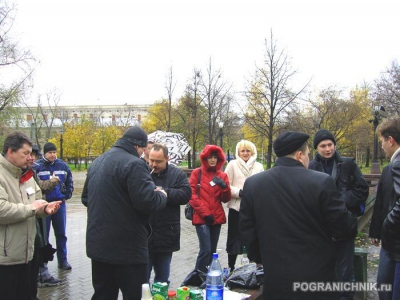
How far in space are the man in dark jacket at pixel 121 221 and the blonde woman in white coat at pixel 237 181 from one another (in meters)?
2.39

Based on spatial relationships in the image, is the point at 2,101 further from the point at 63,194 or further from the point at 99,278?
the point at 99,278

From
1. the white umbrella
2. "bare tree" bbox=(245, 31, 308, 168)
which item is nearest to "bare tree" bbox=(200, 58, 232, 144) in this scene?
"bare tree" bbox=(245, 31, 308, 168)

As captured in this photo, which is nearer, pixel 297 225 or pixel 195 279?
pixel 297 225

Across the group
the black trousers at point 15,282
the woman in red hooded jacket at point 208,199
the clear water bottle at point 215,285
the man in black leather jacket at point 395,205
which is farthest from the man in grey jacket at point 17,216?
the man in black leather jacket at point 395,205

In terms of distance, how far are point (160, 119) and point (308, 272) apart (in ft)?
98.4

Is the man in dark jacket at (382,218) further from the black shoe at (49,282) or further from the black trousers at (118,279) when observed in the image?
the black shoe at (49,282)

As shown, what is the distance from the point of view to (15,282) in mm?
3459

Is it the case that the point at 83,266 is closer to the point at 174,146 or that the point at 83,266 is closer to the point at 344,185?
the point at 174,146

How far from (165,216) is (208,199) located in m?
1.04

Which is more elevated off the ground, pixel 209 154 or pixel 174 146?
pixel 174 146

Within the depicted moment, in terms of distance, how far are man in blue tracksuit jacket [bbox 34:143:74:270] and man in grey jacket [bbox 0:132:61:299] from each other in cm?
224

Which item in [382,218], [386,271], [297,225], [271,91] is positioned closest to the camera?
[297,225]

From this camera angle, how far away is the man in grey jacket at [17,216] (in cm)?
336

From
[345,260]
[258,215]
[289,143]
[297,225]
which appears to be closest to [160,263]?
[258,215]
